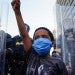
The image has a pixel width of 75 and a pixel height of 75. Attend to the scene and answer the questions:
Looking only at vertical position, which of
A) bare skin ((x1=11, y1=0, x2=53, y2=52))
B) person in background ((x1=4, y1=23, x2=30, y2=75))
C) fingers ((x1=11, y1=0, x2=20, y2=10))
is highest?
fingers ((x1=11, y1=0, x2=20, y2=10))

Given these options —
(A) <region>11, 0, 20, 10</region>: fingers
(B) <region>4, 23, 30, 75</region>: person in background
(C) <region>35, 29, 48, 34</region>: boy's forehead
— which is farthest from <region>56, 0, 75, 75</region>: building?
(A) <region>11, 0, 20, 10</region>: fingers

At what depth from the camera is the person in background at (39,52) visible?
8.51 ft

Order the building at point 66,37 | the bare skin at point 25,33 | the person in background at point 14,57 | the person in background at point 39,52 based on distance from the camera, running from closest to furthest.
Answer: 1. the person in background at point 39,52
2. the bare skin at point 25,33
3. the person in background at point 14,57
4. the building at point 66,37

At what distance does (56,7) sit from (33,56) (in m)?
2.23

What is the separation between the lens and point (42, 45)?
9.30ft

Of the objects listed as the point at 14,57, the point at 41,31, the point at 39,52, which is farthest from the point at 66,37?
the point at 39,52

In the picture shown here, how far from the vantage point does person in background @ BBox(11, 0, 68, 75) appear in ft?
8.51

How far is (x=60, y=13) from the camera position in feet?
15.4

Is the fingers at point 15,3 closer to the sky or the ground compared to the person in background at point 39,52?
closer to the sky

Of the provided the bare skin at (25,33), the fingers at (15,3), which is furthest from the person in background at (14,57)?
the fingers at (15,3)

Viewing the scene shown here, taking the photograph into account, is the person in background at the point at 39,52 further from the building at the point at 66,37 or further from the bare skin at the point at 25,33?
the building at the point at 66,37

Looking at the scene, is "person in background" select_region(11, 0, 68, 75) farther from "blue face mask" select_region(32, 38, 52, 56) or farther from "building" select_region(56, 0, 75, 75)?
"building" select_region(56, 0, 75, 75)

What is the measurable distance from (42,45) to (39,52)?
0.39ft

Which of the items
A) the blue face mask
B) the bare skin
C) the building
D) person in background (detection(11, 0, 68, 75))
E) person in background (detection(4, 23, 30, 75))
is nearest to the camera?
person in background (detection(11, 0, 68, 75))
